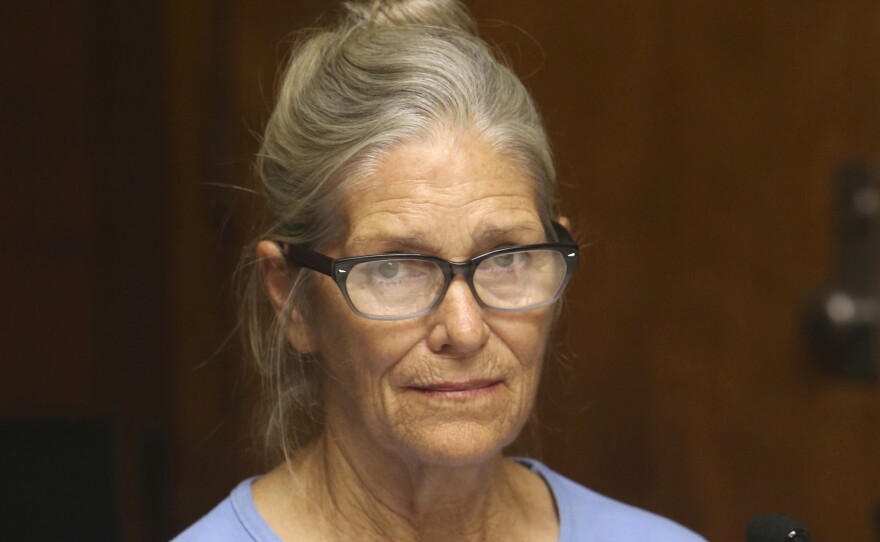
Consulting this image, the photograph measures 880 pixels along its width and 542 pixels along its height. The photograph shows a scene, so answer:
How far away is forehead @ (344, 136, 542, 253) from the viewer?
139cm

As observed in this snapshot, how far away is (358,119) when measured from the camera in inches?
56.4

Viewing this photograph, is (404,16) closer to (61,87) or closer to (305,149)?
(305,149)

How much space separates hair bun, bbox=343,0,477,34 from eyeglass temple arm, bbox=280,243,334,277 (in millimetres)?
307

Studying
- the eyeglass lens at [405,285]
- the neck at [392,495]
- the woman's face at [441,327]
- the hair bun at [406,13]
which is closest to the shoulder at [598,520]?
the neck at [392,495]

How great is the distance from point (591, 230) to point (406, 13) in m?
0.81

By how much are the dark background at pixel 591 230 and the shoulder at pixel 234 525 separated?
2.04ft

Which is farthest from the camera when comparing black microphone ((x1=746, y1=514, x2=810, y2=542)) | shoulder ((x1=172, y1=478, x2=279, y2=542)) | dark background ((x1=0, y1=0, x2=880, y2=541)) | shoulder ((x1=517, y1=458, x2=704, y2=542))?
dark background ((x1=0, y1=0, x2=880, y2=541))

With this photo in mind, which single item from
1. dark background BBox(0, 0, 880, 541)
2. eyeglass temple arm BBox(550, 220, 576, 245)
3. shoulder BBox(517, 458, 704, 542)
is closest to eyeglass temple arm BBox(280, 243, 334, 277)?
eyeglass temple arm BBox(550, 220, 576, 245)

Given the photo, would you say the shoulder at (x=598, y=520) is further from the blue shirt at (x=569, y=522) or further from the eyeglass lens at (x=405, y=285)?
the eyeglass lens at (x=405, y=285)

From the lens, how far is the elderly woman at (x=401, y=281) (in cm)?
139

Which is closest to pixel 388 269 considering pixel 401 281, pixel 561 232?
pixel 401 281

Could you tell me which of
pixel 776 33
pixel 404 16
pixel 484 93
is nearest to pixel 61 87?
pixel 404 16

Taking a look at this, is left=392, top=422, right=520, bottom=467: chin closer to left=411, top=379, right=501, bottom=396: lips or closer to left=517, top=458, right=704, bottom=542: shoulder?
left=411, top=379, right=501, bottom=396: lips

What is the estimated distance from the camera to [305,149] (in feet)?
4.83
